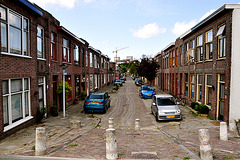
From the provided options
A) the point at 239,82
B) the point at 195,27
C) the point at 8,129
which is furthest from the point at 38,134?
the point at 195,27

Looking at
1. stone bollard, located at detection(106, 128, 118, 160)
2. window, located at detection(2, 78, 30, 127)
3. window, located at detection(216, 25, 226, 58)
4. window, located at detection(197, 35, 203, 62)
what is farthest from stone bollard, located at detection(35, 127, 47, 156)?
window, located at detection(197, 35, 203, 62)

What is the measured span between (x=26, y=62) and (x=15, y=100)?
2131mm

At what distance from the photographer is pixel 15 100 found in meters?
9.42

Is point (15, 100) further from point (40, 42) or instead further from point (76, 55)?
point (76, 55)

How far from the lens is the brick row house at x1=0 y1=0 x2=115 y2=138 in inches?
339

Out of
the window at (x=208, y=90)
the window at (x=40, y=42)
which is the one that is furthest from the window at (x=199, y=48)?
the window at (x=40, y=42)

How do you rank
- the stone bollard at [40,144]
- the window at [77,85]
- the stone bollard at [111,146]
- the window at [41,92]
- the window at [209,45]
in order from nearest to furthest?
the stone bollard at [111,146]
the stone bollard at [40,144]
the window at [41,92]
the window at [209,45]
the window at [77,85]

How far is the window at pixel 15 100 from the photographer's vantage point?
8672mm

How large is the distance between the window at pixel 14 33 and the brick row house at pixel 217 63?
1096 centimetres

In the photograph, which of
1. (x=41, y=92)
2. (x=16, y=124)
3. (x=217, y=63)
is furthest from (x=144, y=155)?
(x=217, y=63)

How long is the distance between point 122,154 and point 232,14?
9.74m

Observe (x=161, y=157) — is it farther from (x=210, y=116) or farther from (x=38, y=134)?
(x=210, y=116)

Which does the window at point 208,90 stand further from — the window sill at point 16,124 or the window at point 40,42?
the window sill at point 16,124

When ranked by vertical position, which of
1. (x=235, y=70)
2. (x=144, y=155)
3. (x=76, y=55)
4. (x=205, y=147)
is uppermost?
(x=76, y=55)
